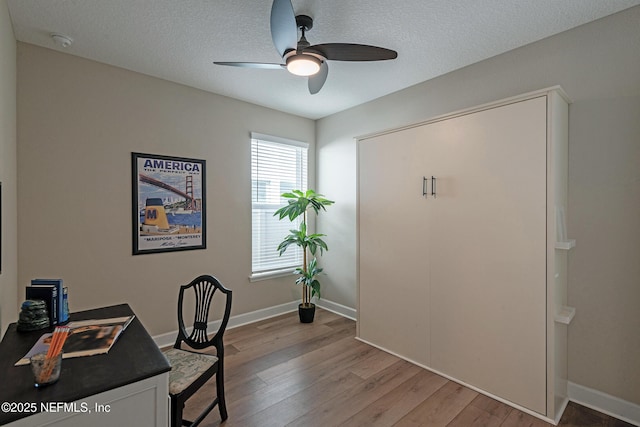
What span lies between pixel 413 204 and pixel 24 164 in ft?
10.3

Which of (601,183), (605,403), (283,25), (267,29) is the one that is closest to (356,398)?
(605,403)

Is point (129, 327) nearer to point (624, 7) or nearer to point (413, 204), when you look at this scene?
point (413, 204)

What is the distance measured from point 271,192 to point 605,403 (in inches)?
139

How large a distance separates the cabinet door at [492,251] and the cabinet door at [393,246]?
13cm

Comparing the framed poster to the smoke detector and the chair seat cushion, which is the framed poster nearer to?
the smoke detector

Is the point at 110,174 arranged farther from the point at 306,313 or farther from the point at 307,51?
the point at 306,313

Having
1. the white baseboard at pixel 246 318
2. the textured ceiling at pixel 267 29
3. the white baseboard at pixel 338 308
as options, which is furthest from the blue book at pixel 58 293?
the white baseboard at pixel 338 308

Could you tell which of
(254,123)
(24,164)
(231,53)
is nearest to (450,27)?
(231,53)

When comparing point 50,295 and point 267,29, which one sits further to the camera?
point 267,29

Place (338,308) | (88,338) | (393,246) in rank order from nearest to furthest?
(88,338), (393,246), (338,308)

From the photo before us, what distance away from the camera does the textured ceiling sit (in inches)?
80.0

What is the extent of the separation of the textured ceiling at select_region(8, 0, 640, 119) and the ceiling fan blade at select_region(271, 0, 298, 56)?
369 millimetres

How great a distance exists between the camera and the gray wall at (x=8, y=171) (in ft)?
5.99

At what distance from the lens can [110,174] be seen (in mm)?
Result: 2850
